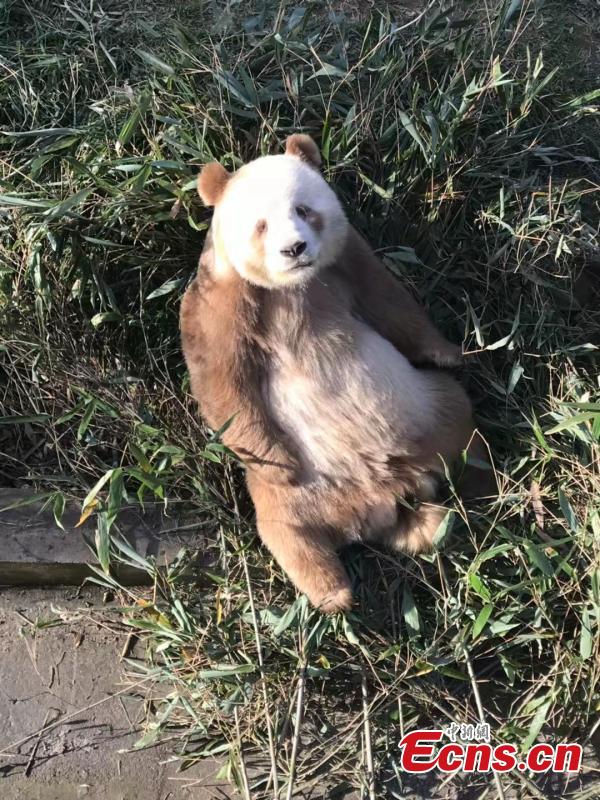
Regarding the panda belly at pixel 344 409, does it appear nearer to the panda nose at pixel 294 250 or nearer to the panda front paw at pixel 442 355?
the panda front paw at pixel 442 355

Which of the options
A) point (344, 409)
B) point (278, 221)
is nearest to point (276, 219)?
point (278, 221)

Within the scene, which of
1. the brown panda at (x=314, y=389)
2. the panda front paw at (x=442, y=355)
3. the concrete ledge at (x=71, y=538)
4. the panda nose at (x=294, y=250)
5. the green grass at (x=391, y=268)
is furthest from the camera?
the concrete ledge at (x=71, y=538)

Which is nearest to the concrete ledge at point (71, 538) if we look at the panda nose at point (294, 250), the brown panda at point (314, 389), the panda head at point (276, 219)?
the brown panda at point (314, 389)

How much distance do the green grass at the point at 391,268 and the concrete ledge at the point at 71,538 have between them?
8 cm

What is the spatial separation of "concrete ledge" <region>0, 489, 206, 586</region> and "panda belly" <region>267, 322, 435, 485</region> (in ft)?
2.62

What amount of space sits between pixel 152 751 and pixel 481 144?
3.21 meters

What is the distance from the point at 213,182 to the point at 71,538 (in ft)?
5.76

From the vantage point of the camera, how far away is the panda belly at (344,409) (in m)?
2.64

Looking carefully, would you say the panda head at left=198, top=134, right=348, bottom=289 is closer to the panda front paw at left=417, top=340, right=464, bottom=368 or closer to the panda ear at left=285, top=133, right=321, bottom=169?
the panda ear at left=285, top=133, right=321, bottom=169

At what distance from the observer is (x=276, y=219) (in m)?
2.36

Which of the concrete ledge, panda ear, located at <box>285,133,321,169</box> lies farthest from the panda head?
the concrete ledge

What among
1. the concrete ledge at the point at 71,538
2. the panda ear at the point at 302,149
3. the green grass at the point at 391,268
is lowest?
the concrete ledge at the point at 71,538

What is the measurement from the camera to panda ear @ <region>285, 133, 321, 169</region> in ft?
8.61

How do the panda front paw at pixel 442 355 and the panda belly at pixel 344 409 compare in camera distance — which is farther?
the panda front paw at pixel 442 355
